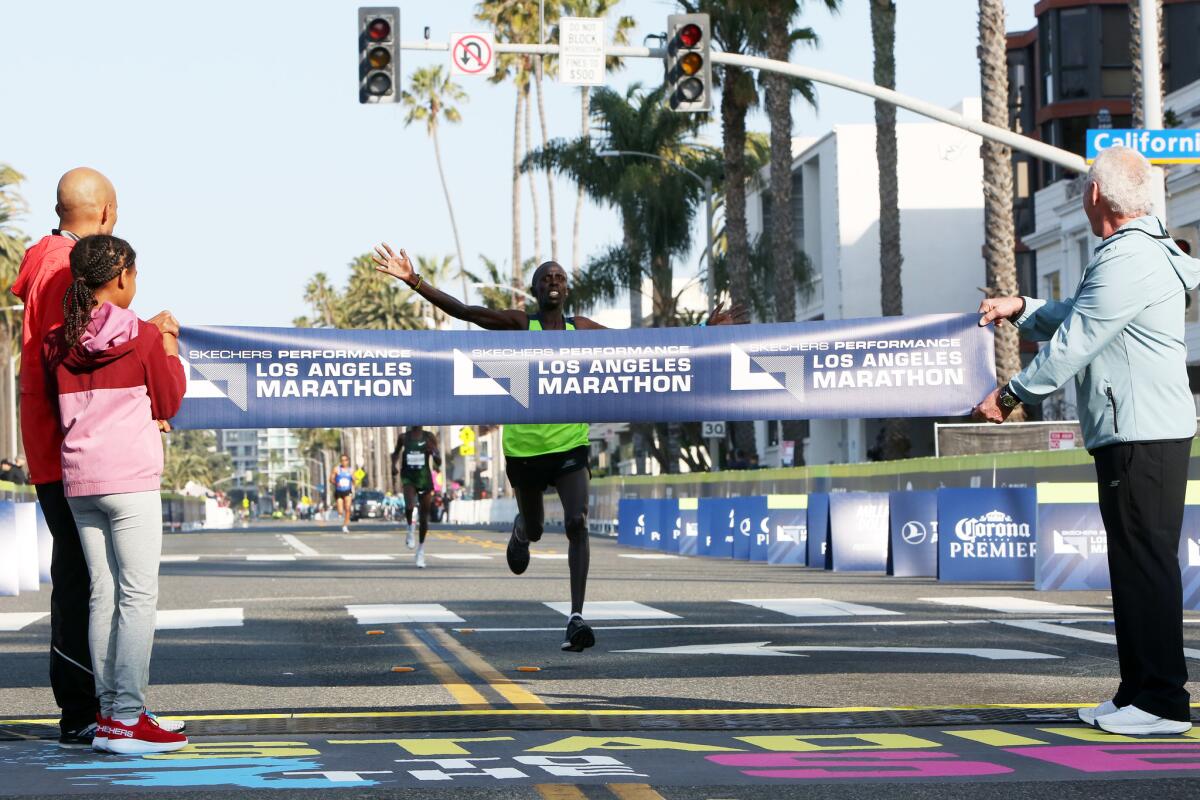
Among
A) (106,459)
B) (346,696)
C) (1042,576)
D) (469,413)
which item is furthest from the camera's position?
(1042,576)

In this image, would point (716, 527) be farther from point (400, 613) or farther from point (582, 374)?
point (582, 374)

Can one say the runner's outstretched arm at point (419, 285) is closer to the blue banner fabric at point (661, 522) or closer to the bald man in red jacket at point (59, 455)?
the bald man in red jacket at point (59, 455)

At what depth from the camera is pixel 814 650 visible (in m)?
11.0

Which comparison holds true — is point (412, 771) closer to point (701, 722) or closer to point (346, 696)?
point (701, 722)

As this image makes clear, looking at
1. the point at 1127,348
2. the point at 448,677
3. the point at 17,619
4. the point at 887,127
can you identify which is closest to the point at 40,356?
the point at 448,677

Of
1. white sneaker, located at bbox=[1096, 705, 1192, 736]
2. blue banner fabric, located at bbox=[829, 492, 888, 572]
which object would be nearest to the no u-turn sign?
blue banner fabric, located at bbox=[829, 492, 888, 572]

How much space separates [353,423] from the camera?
11.7m

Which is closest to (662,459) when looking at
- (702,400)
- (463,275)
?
(463,275)

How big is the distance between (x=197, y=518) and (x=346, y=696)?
8542 cm

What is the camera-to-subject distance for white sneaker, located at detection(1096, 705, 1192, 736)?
23.3 feet

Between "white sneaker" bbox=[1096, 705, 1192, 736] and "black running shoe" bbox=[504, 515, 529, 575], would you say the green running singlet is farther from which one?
"white sneaker" bbox=[1096, 705, 1192, 736]

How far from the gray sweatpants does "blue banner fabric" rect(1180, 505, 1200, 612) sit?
35.3 feet

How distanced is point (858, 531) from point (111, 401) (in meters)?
16.2

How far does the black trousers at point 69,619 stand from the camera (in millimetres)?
7328
